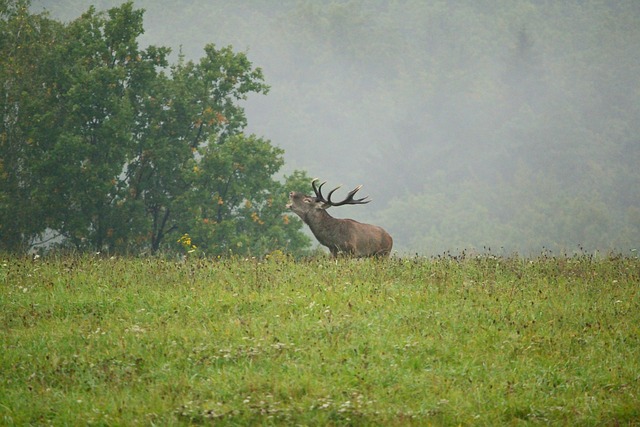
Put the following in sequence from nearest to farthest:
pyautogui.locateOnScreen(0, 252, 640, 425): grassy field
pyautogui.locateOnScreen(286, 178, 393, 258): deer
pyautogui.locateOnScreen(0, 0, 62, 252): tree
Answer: pyautogui.locateOnScreen(0, 252, 640, 425): grassy field
pyautogui.locateOnScreen(286, 178, 393, 258): deer
pyautogui.locateOnScreen(0, 0, 62, 252): tree

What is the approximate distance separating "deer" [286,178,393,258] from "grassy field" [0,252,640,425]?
4.25 meters

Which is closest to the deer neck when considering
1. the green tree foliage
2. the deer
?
the deer

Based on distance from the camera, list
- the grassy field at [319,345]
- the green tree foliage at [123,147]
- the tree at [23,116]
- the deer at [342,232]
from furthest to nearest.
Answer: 1. the tree at [23,116]
2. the green tree foliage at [123,147]
3. the deer at [342,232]
4. the grassy field at [319,345]

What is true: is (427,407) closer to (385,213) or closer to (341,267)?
(341,267)

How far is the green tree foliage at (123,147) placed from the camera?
35.2 metres

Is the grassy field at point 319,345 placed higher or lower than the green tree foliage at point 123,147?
lower

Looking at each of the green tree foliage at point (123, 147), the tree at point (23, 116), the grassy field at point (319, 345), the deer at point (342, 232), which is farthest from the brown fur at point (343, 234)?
the tree at point (23, 116)

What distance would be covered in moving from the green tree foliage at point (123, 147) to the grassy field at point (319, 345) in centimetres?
2067

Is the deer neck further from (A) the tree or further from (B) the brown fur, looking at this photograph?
(A) the tree

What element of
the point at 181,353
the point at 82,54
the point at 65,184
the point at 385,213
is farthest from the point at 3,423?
the point at 385,213

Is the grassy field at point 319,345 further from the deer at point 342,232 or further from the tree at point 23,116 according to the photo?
the tree at point 23,116

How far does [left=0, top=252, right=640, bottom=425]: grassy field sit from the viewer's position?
9547 millimetres

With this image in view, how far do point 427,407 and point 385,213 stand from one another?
162 meters

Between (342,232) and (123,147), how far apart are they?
18.4m
